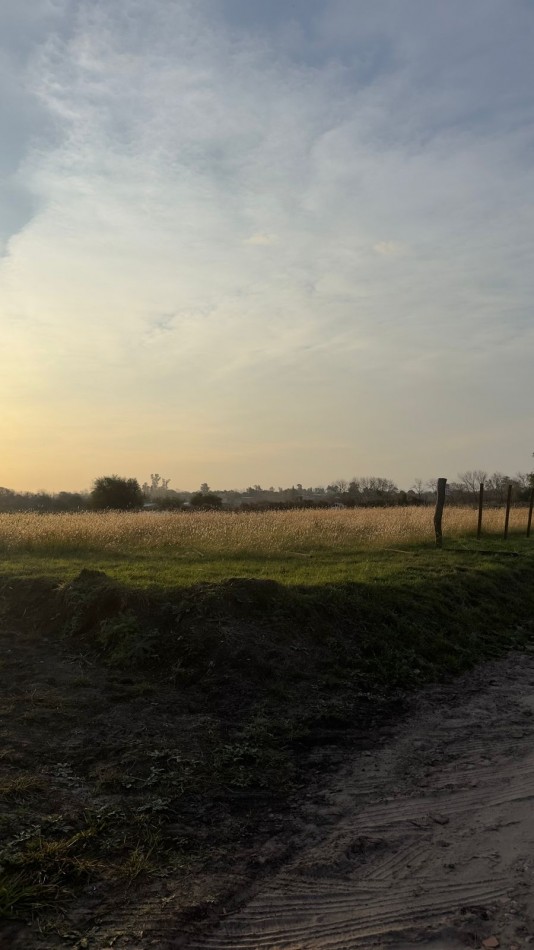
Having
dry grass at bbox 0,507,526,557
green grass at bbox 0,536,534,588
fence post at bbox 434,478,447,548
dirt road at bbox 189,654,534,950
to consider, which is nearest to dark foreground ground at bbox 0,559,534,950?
dirt road at bbox 189,654,534,950

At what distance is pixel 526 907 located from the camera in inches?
132

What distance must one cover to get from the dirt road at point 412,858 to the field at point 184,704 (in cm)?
23

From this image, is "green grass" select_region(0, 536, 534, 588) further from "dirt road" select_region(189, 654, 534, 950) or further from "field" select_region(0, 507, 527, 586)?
"dirt road" select_region(189, 654, 534, 950)

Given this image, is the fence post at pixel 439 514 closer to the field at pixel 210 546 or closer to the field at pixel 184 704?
the field at pixel 210 546

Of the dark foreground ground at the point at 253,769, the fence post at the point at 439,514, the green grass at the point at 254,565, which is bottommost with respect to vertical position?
the dark foreground ground at the point at 253,769

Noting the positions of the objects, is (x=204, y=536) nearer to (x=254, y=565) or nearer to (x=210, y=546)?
(x=210, y=546)

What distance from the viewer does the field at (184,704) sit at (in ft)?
11.7

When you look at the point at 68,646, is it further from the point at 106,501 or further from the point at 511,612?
the point at 106,501

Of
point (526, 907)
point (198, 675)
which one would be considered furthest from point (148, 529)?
point (526, 907)

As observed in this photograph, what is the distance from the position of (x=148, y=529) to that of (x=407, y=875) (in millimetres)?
15440

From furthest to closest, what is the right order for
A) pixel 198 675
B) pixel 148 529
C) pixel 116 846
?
pixel 148 529, pixel 198 675, pixel 116 846

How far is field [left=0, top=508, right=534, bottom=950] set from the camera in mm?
3572

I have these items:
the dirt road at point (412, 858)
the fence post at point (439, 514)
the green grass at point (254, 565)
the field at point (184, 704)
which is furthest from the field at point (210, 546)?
the dirt road at point (412, 858)

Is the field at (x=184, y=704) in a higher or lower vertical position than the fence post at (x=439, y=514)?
lower
